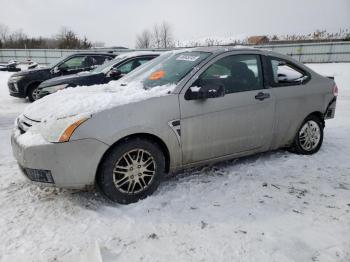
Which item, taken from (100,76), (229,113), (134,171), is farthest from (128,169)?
(100,76)

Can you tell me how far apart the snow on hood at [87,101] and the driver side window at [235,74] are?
53cm

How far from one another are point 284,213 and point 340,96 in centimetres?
974

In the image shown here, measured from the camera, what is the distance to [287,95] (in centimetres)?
441

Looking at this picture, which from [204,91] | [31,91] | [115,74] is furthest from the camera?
[31,91]

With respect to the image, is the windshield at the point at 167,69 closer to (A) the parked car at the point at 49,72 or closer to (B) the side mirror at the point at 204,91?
(B) the side mirror at the point at 204,91

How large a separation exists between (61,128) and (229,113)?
6.25 feet

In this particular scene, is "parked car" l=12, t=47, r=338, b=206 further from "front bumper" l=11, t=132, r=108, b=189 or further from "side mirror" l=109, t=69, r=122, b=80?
"side mirror" l=109, t=69, r=122, b=80

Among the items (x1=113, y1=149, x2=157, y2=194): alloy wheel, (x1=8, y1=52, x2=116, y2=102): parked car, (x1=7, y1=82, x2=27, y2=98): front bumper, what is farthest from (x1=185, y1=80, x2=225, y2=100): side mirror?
(x1=7, y1=82, x2=27, y2=98): front bumper

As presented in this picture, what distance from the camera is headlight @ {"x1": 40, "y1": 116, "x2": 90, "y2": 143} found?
9.63 ft

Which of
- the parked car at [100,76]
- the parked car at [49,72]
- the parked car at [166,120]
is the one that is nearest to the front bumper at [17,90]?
the parked car at [49,72]

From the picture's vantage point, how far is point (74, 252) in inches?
101

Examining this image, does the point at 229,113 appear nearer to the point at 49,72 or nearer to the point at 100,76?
the point at 100,76

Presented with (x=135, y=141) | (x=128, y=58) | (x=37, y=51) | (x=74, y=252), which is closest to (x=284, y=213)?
(x=135, y=141)

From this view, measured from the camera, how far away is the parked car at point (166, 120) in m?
3.02
